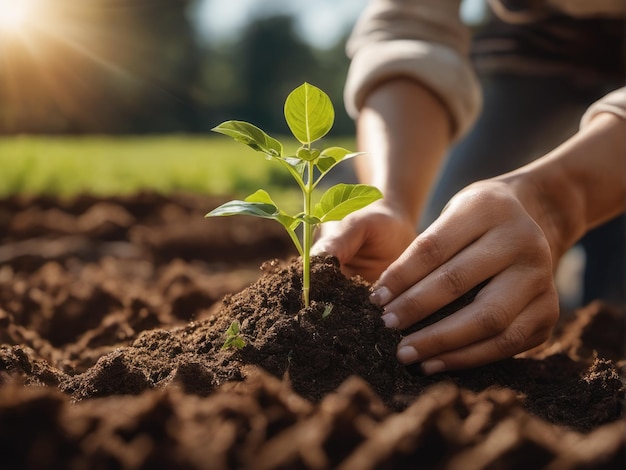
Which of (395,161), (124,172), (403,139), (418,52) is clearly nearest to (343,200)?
(395,161)

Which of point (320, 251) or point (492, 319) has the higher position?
point (320, 251)

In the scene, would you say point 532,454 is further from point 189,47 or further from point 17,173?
point 189,47

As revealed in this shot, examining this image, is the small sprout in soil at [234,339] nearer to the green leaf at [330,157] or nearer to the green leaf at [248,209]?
the green leaf at [248,209]

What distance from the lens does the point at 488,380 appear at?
1735 millimetres

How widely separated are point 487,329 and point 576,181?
79cm

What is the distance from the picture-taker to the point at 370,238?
2.09 m

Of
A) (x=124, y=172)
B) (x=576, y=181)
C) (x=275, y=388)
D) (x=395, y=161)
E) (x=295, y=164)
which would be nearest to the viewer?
(x=275, y=388)

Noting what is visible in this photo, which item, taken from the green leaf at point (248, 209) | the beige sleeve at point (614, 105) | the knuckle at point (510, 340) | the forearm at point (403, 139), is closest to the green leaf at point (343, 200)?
the green leaf at point (248, 209)

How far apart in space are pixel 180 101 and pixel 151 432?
29.6 meters

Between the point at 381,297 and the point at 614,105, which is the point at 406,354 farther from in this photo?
the point at 614,105

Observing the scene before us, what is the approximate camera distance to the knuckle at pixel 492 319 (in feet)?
5.54

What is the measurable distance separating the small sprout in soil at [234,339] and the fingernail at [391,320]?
35 centimetres

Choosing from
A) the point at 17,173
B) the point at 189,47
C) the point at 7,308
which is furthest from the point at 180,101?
the point at 7,308

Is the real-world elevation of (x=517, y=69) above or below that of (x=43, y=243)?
above
